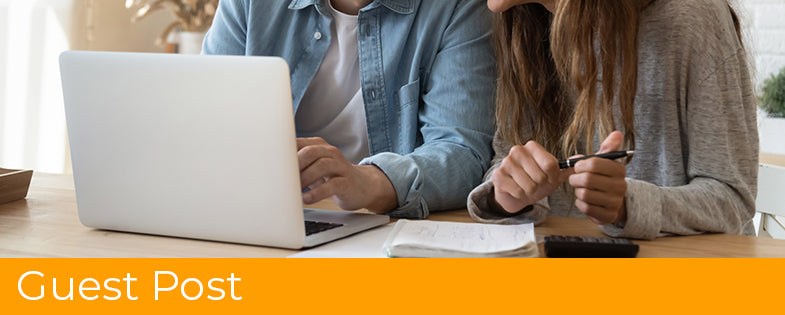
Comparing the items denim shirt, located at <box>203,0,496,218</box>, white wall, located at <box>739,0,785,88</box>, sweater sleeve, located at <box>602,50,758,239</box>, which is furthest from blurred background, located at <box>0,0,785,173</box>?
sweater sleeve, located at <box>602,50,758,239</box>

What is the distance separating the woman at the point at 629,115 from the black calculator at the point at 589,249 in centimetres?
10

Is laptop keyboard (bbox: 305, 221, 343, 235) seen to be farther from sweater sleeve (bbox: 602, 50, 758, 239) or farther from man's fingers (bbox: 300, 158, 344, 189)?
sweater sleeve (bbox: 602, 50, 758, 239)

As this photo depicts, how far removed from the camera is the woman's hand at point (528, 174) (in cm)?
90

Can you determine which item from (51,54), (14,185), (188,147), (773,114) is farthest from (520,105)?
(51,54)

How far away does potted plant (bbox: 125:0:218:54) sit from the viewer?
Answer: 2.60m

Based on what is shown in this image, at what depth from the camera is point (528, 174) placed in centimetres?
92

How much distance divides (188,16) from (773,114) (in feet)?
6.73

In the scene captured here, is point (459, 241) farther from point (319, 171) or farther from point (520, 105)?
point (520, 105)

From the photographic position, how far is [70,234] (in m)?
0.93

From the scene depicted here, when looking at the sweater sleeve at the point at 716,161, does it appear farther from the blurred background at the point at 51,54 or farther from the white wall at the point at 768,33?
the white wall at the point at 768,33

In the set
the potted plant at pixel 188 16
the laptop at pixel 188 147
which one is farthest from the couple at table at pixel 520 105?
the potted plant at pixel 188 16
